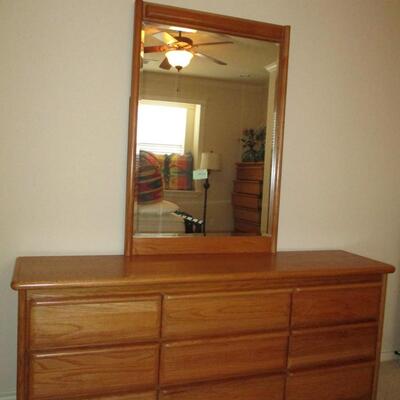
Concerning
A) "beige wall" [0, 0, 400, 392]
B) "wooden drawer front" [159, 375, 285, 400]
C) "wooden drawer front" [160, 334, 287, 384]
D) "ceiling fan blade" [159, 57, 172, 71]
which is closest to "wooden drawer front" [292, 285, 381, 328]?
"wooden drawer front" [160, 334, 287, 384]

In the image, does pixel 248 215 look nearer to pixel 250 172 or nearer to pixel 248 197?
Result: pixel 248 197

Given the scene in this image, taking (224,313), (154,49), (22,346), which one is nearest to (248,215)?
(224,313)

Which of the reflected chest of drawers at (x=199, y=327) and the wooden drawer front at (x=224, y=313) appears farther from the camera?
the wooden drawer front at (x=224, y=313)

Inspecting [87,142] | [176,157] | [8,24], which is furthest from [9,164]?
[176,157]

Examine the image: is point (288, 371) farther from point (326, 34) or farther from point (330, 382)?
point (326, 34)

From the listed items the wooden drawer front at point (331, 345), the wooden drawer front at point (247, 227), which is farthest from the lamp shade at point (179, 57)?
the wooden drawer front at point (331, 345)

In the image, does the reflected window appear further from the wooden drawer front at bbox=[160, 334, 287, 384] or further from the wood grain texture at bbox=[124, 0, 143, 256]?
the wooden drawer front at bbox=[160, 334, 287, 384]

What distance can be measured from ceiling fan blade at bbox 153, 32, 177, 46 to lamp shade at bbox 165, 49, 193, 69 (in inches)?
1.8

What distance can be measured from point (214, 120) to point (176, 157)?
27 cm

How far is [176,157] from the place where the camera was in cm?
183

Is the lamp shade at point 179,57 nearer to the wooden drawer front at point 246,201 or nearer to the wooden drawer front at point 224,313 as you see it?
the wooden drawer front at point 246,201

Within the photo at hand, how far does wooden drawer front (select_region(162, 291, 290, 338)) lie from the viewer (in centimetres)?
150

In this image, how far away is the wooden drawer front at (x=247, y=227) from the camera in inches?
76.7

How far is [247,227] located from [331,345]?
69cm
